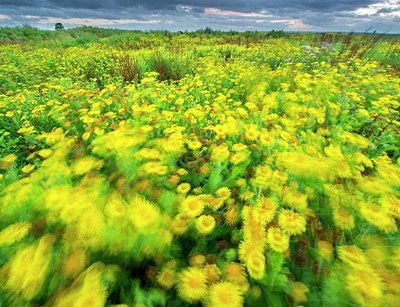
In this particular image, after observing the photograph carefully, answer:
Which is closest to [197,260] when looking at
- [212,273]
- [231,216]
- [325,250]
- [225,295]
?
[212,273]

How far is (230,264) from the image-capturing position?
1169mm

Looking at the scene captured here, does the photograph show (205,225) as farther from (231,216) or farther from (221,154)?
(221,154)

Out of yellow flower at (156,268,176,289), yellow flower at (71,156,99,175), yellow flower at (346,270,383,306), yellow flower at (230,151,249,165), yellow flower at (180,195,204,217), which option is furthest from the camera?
yellow flower at (230,151,249,165)

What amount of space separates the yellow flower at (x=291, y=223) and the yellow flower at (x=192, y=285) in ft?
1.47

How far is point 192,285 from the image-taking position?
108 cm

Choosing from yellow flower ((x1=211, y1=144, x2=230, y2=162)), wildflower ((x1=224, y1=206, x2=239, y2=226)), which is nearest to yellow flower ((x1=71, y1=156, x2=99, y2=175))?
yellow flower ((x1=211, y1=144, x2=230, y2=162))

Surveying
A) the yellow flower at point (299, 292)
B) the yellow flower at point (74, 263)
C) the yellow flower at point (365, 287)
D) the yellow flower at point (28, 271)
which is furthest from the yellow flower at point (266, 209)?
the yellow flower at point (28, 271)

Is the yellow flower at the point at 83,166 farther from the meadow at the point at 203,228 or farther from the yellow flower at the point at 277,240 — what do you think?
the yellow flower at the point at 277,240

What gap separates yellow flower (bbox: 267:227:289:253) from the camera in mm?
1155

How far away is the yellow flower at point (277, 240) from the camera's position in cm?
115

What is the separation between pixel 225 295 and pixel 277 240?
0.35m

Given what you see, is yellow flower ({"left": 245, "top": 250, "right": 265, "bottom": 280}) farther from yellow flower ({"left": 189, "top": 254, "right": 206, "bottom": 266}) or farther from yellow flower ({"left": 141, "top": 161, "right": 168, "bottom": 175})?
yellow flower ({"left": 141, "top": 161, "right": 168, "bottom": 175})

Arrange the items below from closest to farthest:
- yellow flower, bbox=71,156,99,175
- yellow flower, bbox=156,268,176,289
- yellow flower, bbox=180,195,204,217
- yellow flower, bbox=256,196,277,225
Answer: yellow flower, bbox=156,268,176,289 → yellow flower, bbox=256,196,277,225 → yellow flower, bbox=180,195,204,217 → yellow flower, bbox=71,156,99,175

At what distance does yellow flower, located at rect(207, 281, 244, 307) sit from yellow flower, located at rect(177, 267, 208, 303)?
0.15 feet
